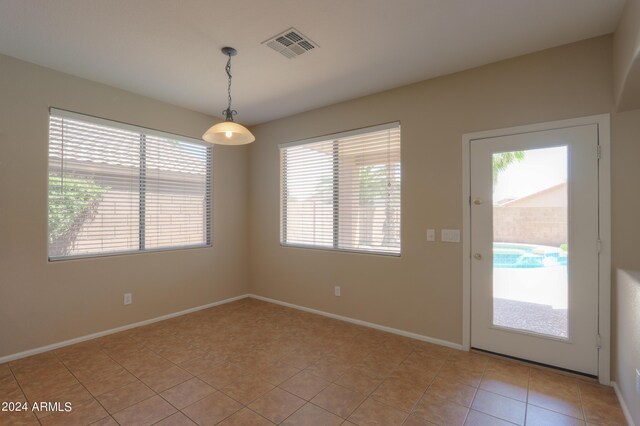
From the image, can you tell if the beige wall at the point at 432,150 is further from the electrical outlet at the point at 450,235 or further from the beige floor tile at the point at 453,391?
the beige floor tile at the point at 453,391

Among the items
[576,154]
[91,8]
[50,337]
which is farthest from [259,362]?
[576,154]

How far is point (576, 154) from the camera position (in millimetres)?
2568

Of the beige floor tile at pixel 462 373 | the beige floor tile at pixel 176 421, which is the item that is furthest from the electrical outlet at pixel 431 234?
the beige floor tile at pixel 176 421

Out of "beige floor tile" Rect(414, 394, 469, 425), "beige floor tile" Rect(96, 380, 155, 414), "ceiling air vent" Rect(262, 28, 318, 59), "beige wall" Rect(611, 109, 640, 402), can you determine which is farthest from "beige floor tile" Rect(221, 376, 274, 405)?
"ceiling air vent" Rect(262, 28, 318, 59)

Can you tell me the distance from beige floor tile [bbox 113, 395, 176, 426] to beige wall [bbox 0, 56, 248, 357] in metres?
1.73

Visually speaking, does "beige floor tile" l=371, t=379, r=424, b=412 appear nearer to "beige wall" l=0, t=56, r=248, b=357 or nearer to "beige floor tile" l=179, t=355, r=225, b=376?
"beige floor tile" l=179, t=355, r=225, b=376

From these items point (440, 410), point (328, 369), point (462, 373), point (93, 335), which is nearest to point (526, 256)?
point (462, 373)

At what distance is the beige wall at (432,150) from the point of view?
263cm

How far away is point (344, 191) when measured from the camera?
4098 mm

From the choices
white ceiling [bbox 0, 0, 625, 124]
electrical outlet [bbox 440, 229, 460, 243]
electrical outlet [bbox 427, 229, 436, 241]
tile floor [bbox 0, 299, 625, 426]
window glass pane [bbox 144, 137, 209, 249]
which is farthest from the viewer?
window glass pane [bbox 144, 137, 209, 249]

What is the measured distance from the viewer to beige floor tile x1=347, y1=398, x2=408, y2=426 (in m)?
2.00

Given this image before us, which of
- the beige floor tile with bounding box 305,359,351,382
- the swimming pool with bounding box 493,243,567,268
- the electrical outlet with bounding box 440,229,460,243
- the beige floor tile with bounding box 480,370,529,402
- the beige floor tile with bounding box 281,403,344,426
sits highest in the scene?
the electrical outlet with bounding box 440,229,460,243

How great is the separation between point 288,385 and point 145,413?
3.40ft

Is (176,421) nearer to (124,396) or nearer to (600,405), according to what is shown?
(124,396)
